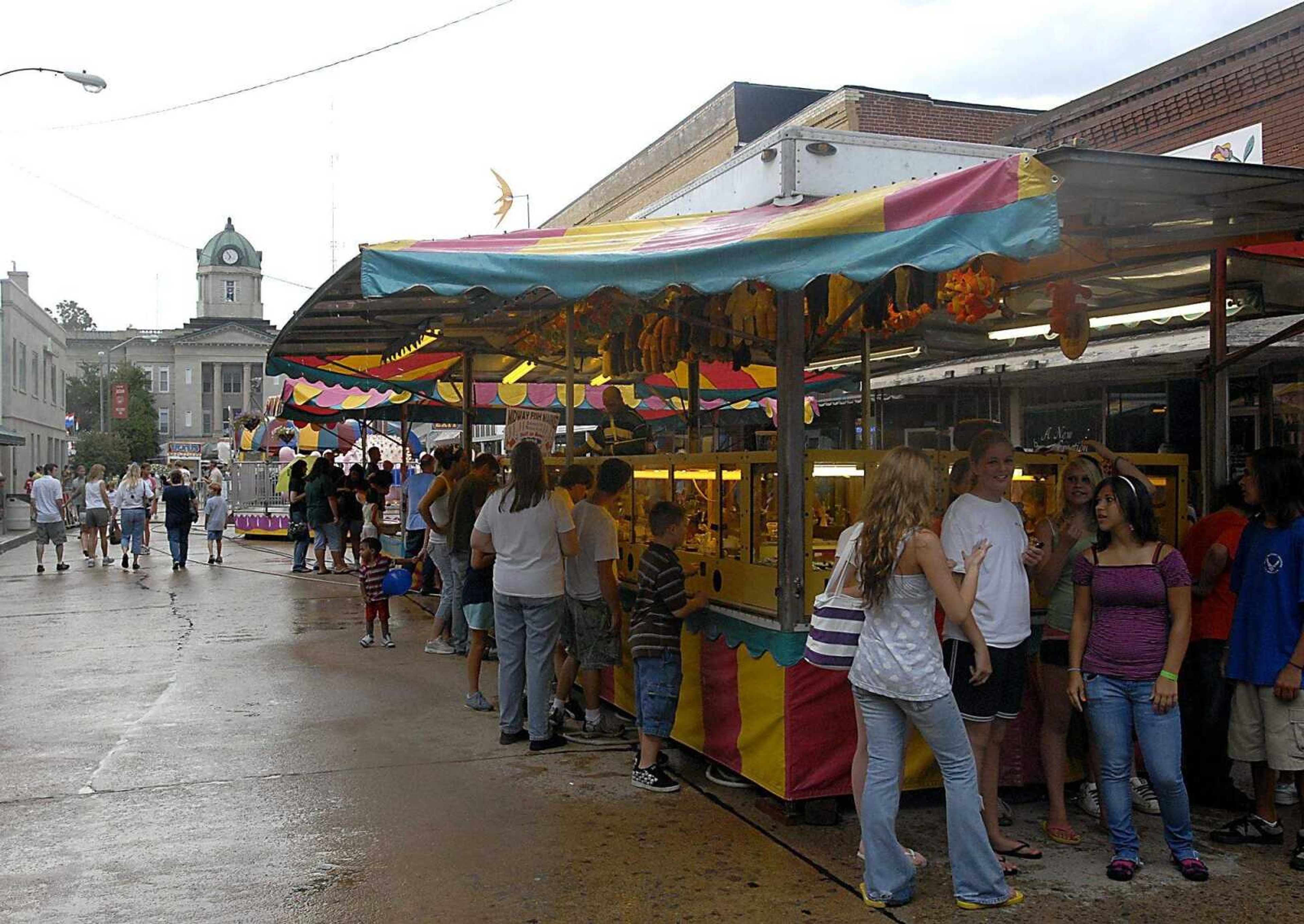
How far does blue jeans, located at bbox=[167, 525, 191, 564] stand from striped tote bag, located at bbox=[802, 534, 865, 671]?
16577 mm

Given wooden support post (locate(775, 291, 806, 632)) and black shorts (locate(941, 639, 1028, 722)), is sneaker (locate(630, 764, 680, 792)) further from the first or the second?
black shorts (locate(941, 639, 1028, 722))

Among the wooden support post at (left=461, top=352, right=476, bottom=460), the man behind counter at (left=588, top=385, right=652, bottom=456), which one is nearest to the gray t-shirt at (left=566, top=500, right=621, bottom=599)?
the man behind counter at (left=588, top=385, right=652, bottom=456)

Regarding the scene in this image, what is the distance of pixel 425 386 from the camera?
1375 centimetres

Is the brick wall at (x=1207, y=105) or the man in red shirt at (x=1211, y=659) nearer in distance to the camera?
the man in red shirt at (x=1211, y=659)

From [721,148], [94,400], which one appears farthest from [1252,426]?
[94,400]

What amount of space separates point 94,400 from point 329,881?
84907mm

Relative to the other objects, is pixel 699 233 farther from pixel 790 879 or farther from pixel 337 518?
pixel 337 518

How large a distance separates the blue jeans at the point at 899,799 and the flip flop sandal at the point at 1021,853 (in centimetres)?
48

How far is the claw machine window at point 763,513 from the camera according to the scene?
231 inches

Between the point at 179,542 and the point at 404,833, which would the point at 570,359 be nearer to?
the point at 404,833

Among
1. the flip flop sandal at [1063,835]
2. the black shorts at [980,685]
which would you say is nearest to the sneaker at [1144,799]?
the flip flop sandal at [1063,835]

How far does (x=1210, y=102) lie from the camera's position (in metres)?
15.5

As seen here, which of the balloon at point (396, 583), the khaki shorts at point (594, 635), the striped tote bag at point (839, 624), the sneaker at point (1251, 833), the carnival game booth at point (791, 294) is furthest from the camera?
the balloon at point (396, 583)

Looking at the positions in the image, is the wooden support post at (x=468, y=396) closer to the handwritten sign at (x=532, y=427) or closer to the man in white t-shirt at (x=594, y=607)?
the handwritten sign at (x=532, y=427)
